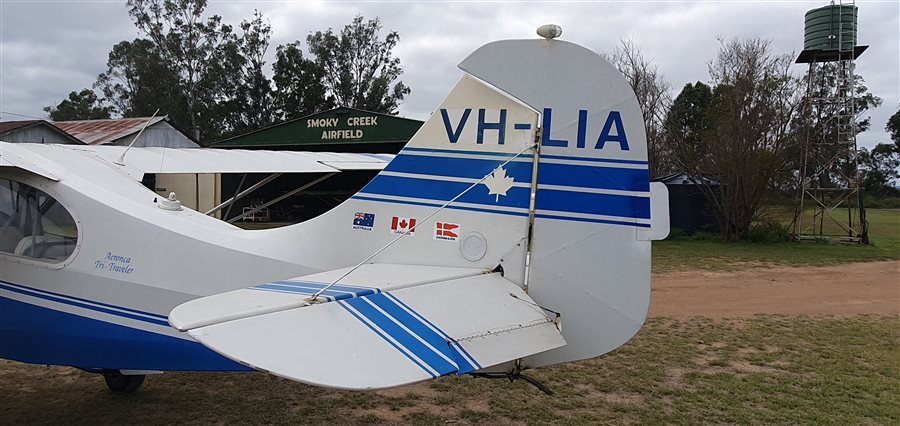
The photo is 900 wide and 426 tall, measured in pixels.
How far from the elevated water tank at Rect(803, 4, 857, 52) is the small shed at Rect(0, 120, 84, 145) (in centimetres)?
2717

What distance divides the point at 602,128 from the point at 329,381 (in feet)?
6.55

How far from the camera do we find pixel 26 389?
18.0ft

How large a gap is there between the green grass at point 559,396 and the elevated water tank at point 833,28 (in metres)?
19.0

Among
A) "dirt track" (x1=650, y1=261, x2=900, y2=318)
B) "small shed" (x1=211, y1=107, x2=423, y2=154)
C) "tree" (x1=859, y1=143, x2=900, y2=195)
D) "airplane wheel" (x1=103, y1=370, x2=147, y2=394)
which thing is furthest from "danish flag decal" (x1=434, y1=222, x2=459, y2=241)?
"tree" (x1=859, y1=143, x2=900, y2=195)

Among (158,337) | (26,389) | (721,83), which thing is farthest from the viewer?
(721,83)

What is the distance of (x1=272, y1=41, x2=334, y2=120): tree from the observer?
47406 millimetres

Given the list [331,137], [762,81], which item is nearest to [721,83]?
[762,81]

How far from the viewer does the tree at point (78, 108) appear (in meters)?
52.7

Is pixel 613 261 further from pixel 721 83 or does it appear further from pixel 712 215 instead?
pixel 721 83

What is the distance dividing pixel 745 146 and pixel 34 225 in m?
20.2

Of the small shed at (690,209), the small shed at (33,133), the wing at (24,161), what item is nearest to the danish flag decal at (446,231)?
the wing at (24,161)

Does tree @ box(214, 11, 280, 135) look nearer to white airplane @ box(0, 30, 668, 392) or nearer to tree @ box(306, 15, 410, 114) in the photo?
tree @ box(306, 15, 410, 114)

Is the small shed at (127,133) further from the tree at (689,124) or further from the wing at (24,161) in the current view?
the tree at (689,124)

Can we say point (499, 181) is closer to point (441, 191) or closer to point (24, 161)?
point (441, 191)
